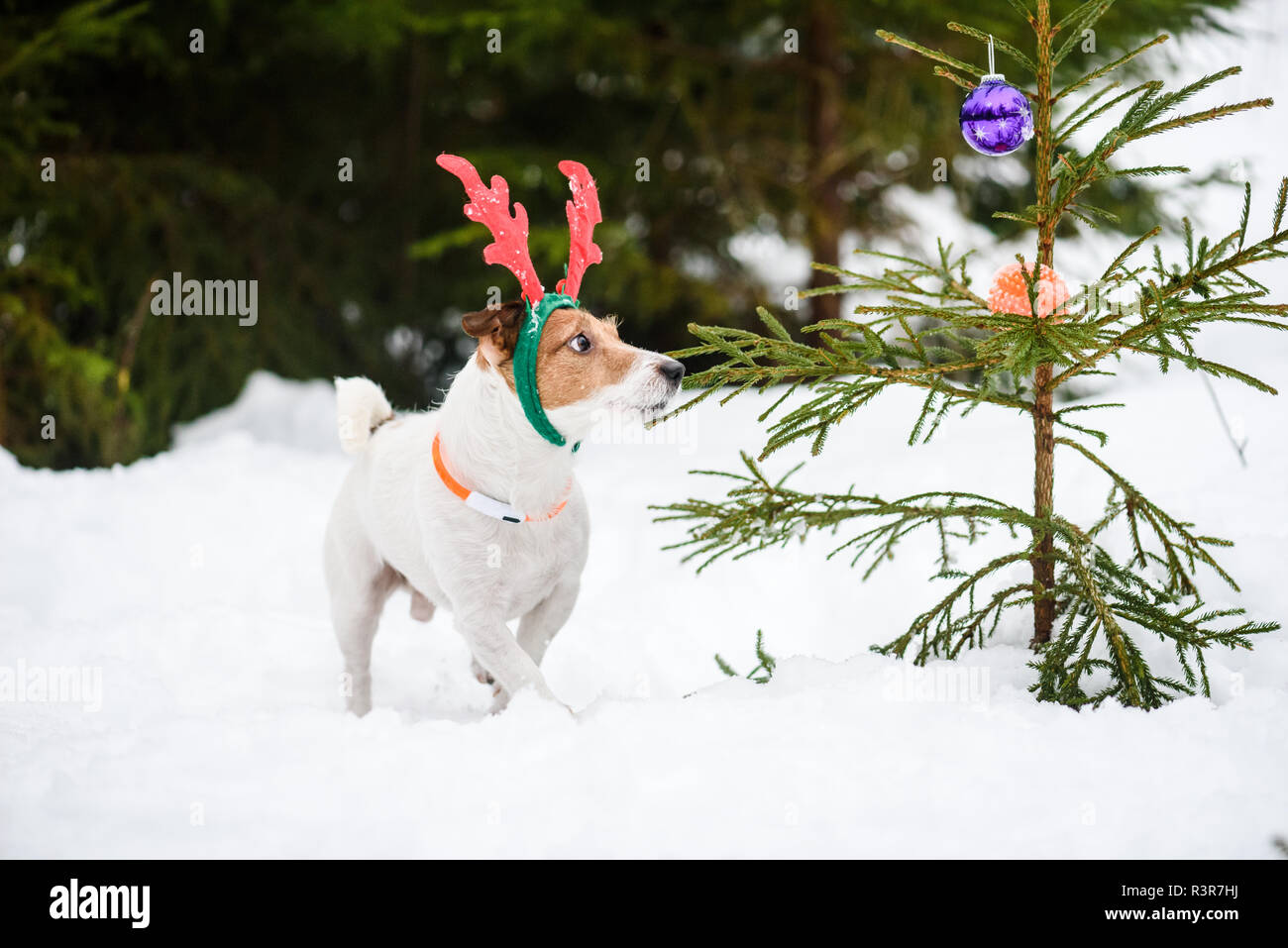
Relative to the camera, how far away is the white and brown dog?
315 cm

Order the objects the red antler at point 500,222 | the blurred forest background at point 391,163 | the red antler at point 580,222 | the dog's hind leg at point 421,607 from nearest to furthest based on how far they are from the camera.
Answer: the red antler at point 500,222 < the red antler at point 580,222 < the dog's hind leg at point 421,607 < the blurred forest background at point 391,163

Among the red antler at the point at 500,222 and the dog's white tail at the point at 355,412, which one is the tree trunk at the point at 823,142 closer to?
the dog's white tail at the point at 355,412

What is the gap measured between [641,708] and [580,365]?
106 centimetres

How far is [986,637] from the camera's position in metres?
3.54

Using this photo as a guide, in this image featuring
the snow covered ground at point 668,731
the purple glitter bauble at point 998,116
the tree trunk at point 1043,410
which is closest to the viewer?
the snow covered ground at point 668,731

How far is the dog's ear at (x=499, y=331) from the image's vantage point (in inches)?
124

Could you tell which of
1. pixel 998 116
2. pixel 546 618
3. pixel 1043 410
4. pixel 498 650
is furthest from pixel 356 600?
pixel 998 116

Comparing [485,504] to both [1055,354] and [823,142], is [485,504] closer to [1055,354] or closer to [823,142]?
[1055,354]

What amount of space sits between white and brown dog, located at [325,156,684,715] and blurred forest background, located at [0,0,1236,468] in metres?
4.42

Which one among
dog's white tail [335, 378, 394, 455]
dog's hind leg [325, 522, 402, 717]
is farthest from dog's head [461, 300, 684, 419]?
dog's hind leg [325, 522, 402, 717]

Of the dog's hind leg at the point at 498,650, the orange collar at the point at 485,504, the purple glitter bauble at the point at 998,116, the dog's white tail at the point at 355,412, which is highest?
the purple glitter bauble at the point at 998,116

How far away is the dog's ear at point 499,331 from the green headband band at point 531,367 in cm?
3

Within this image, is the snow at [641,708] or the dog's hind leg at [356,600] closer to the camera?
the snow at [641,708]

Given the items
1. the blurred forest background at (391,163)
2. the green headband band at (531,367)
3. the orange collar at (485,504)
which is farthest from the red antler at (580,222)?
the blurred forest background at (391,163)
